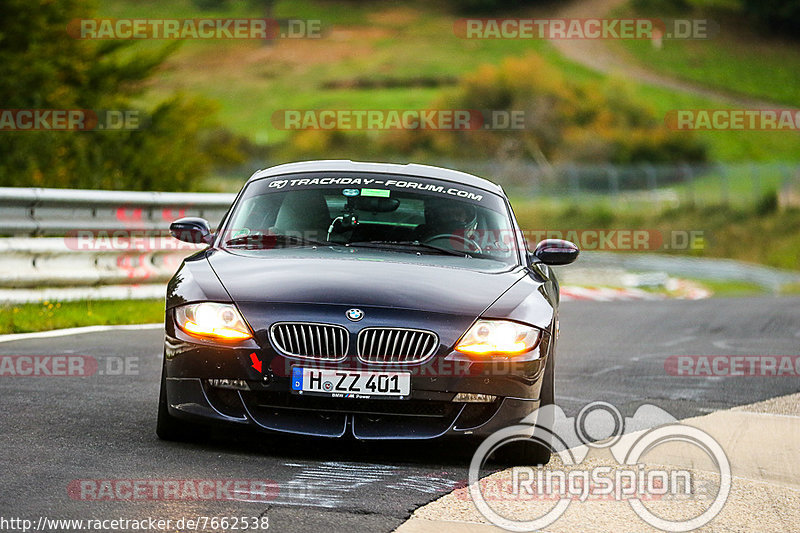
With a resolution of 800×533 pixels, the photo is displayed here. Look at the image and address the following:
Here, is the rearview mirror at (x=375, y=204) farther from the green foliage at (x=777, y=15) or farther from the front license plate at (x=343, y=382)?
the green foliage at (x=777, y=15)

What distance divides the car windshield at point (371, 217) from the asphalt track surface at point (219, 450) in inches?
45.5

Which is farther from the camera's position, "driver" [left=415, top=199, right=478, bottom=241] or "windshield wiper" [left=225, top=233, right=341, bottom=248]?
"driver" [left=415, top=199, right=478, bottom=241]

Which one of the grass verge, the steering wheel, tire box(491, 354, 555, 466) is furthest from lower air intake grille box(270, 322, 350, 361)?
the grass verge

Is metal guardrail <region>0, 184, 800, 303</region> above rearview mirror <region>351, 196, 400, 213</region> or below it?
below

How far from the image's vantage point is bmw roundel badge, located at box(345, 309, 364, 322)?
6430mm

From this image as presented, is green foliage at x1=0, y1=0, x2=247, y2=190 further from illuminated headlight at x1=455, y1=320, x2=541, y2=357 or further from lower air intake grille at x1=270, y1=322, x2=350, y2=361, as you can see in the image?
illuminated headlight at x1=455, y1=320, x2=541, y2=357

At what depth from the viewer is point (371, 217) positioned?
797cm

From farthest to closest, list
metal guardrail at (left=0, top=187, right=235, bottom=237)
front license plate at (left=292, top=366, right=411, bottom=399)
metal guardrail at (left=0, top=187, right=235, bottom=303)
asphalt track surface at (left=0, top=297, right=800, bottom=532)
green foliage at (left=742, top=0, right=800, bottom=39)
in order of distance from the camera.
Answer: green foliage at (left=742, top=0, right=800, bottom=39), metal guardrail at (left=0, top=187, right=235, bottom=237), metal guardrail at (left=0, top=187, right=235, bottom=303), front license plate at (left=292, top=366, right=411, bottom=399), asphalt track surface at (left=0, top=297, right=800, bottom=532)

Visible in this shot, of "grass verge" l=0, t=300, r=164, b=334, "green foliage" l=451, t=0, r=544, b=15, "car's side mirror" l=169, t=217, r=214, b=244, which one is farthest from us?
"green foliage" l=451, t=0, r=544, b=15

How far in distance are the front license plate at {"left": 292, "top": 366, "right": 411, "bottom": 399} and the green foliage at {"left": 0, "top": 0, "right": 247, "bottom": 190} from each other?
1487 centimetres

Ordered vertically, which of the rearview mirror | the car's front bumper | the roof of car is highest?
the roof of car

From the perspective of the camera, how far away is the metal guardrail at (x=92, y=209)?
13023 millimetres

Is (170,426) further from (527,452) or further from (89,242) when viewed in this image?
(89,242)

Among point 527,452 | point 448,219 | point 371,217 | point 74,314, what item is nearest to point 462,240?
point 448,219
